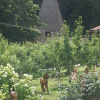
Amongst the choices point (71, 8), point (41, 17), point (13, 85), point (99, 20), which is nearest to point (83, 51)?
point (13, 85)

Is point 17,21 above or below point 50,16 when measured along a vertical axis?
below

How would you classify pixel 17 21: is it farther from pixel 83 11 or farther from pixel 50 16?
pixel 83 11

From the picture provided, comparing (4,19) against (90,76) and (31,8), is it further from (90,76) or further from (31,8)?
(90,76)

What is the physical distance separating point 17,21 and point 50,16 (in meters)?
9.69

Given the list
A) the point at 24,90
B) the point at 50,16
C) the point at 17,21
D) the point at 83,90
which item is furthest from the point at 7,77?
the point at 50,16

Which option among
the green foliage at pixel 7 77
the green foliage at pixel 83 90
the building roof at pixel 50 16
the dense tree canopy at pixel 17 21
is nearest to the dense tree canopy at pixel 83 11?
the building roof at pixel 50 16

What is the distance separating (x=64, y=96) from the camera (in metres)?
6.33

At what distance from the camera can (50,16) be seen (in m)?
45.4

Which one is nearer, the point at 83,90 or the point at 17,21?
the point at 83,90

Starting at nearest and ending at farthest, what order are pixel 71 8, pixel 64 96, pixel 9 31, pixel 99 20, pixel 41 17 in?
pixel 64 96 < pixel 9 31 < pixel 41 17 < pixel 99 20 < pixel 71 8

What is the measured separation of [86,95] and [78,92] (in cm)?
15

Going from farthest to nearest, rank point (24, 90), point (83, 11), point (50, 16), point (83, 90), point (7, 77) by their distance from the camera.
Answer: point (83, 11)
point (50, 16)
point (83, 90)
point (7, 77)
point (24, 90)

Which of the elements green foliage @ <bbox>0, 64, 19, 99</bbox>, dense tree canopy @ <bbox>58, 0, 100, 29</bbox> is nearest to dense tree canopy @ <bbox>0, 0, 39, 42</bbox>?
dense tree canopy @ <bbox>58, 0, 100, 29</bbox>

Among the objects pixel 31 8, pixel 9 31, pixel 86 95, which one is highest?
A: pixel 31 8
